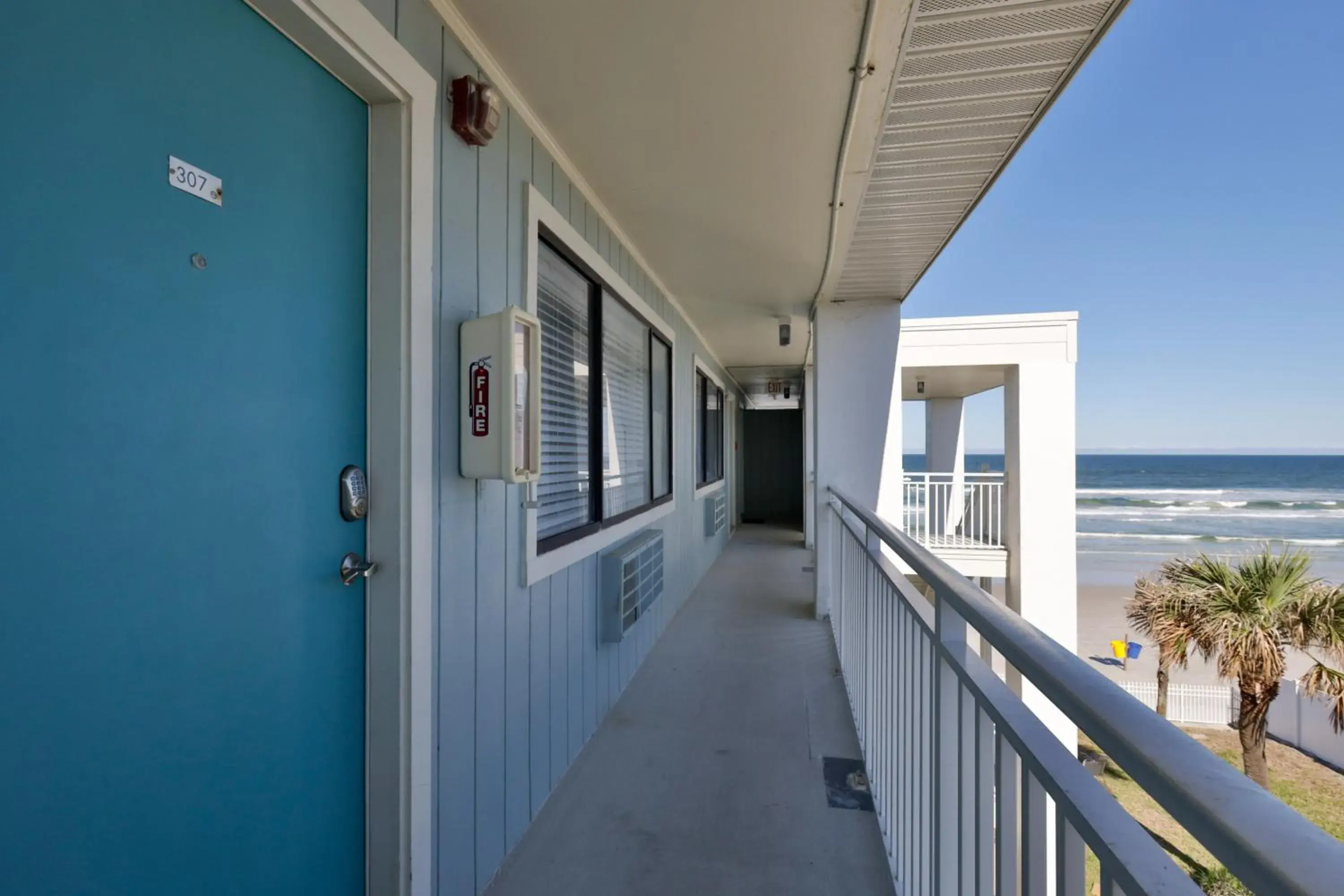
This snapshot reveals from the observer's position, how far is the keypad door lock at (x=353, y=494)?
1.25 metres

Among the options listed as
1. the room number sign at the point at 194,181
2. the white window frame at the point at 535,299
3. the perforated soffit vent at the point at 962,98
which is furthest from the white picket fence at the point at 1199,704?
the room number sign at the point at 194,181

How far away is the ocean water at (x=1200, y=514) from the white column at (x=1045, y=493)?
→ 314 inches

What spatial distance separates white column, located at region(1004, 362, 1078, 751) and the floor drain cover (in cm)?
490

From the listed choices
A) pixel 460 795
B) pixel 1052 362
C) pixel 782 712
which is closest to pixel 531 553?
pixel 460 795

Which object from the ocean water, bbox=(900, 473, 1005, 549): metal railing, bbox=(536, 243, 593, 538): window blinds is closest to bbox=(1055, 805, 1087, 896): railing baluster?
bbox=(536, 243, 593, 538): window blinds

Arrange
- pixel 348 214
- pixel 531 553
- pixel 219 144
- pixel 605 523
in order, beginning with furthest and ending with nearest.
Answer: pixel 605 523 → pixel 531 553 → pixel 348 214 → pixel 219 144

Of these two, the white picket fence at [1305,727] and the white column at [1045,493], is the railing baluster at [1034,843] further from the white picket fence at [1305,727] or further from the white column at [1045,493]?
the white picket fence at [1305,727]

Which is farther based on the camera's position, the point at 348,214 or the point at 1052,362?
the point at 1052,362

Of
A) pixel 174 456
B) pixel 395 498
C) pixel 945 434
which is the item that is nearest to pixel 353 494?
pixel 395 498

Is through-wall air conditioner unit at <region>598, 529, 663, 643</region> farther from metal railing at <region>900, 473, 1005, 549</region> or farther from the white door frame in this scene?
metal railing at <region>900, 473, 1005, 549</region>

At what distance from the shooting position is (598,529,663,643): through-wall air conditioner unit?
8.89 ft

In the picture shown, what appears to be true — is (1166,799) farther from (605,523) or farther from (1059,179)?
(1059,179)

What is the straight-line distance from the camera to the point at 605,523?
9.33ft

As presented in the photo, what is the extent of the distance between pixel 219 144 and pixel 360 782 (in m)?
1.31
